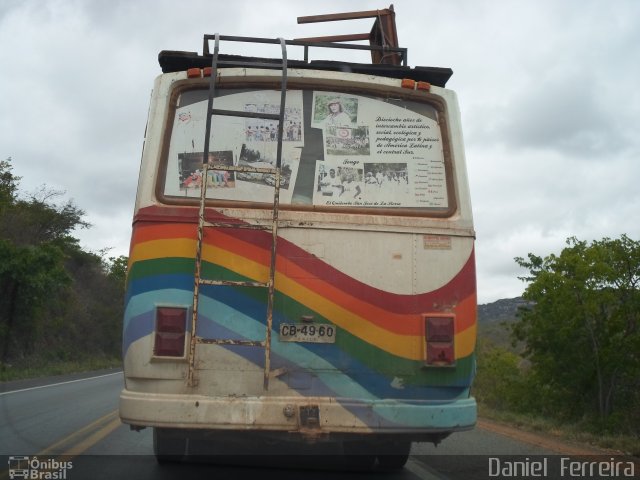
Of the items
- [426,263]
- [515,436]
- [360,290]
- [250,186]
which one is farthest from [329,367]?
[515,436]

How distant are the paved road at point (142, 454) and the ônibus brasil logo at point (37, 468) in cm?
4

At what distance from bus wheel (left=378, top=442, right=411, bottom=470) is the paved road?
103 millimetres

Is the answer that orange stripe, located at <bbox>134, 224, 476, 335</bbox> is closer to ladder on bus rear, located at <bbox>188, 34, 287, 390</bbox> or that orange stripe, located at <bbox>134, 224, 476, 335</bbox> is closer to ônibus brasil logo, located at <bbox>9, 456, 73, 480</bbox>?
ladder on bus rear, located at <bbox>188, 34, 287, 390</bbox>

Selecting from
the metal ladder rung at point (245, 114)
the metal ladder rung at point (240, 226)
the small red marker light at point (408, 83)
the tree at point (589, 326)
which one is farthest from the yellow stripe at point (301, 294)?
the tree at point (589, 326)

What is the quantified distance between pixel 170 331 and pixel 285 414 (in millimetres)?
984

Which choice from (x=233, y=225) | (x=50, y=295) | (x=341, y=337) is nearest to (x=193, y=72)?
(x=233, y=225)

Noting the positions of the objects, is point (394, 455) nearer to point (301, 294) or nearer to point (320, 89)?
point (301, 294)

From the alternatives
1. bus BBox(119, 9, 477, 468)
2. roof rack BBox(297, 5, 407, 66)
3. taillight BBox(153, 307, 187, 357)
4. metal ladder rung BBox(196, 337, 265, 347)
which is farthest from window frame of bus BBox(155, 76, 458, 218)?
roof rack BBox(297, 5, 407, 66)

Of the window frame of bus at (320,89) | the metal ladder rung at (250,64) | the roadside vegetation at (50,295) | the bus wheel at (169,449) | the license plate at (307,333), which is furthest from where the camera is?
the roadside vegetation at (50,295)

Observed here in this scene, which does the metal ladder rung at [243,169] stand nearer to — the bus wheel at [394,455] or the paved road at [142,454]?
the bus wheel at [394,455]

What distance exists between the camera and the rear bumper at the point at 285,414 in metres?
4.39

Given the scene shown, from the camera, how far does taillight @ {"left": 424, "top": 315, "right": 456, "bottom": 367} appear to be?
15.4ft

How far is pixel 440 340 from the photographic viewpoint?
187 inches

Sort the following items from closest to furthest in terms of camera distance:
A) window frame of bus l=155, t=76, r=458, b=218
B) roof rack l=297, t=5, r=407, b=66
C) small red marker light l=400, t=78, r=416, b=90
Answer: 1. window frame of bus l=155, t=76, r=458, b=218
2. small red marker light l=400, t=78, r=416, b=90
3. roof rack l=297, t=5, r=407, b=66
